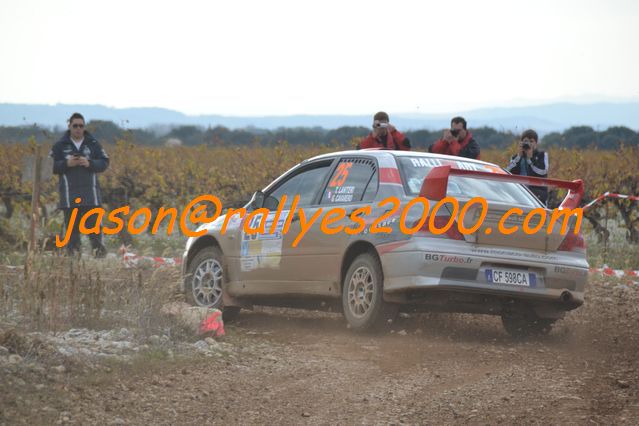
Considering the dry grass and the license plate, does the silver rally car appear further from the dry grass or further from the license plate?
the dry grass

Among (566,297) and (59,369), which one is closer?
(59,369)

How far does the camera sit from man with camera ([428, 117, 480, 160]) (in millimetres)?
13984

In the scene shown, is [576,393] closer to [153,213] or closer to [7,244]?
[7,244]

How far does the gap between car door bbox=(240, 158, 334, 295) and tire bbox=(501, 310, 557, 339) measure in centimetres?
197

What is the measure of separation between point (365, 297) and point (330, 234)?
2.45 feet

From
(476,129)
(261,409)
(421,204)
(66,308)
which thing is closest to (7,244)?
(66,308)

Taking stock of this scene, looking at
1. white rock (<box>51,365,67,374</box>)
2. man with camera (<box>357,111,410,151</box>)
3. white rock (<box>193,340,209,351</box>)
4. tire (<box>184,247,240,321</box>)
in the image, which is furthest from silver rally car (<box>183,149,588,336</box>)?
white rock (<box>51,365,67,374</box>)

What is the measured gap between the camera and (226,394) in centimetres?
750

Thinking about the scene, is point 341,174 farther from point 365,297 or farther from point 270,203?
point 365,297

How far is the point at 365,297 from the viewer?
9.88m

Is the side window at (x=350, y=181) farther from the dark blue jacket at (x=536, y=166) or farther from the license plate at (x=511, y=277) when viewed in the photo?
the dark blue jacket at (x=536, y=166)

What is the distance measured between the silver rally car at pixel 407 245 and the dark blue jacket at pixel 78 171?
464cm

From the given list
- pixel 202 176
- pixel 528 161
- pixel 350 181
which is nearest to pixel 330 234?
pixel 350 181

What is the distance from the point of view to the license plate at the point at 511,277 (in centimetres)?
945
